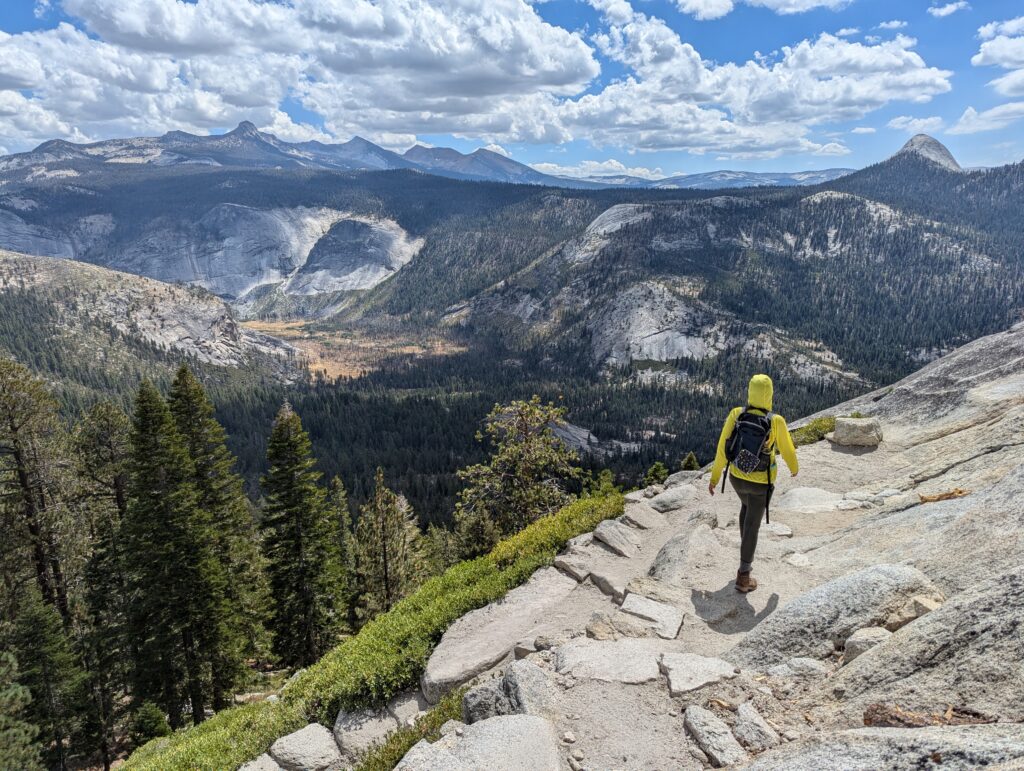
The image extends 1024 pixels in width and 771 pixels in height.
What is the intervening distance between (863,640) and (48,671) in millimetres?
35799

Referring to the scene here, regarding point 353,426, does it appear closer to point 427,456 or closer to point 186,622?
point 427,456

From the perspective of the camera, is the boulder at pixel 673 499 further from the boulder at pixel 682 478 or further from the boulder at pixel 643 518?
the boulder at pixel 682 478

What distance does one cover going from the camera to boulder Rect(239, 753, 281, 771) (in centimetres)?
935

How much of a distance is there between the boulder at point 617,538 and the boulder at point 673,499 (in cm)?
224

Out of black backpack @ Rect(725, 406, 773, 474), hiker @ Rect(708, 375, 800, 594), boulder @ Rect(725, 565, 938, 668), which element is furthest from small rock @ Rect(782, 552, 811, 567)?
boulder @ Rect(725, 565, 938, 668)

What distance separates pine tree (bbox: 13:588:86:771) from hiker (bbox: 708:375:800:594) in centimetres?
3137

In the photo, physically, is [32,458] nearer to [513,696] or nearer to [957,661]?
[513,696]

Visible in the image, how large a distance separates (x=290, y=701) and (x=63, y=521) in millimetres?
25729

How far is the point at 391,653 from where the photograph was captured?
1080cm

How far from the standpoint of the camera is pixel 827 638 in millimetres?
7590

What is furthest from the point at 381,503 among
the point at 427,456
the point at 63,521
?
the point at 427,456

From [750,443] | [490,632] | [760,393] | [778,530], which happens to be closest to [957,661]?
[750,443]

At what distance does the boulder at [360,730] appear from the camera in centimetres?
893

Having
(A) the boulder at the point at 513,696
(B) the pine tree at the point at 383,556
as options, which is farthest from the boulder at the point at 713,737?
(B) the pine tree at the point at 383,556
